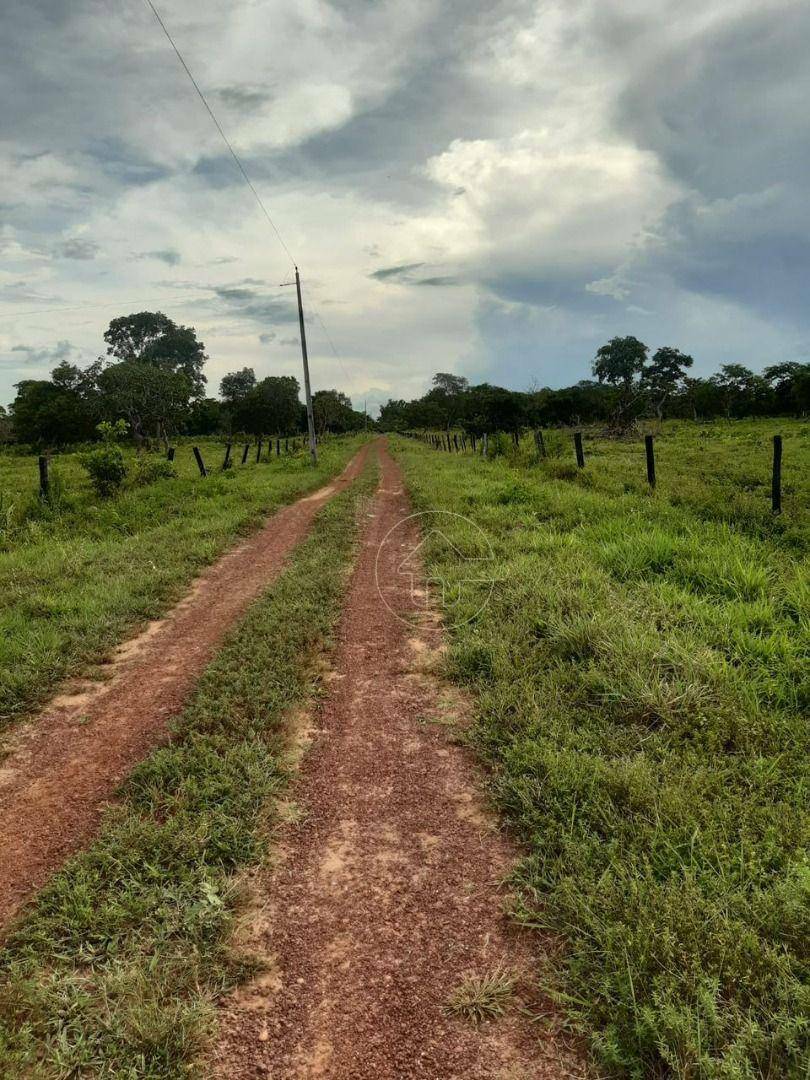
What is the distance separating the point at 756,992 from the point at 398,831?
74.6 inches

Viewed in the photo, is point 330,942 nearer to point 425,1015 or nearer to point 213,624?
point 425,1015

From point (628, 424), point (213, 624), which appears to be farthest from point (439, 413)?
point (213, 624)

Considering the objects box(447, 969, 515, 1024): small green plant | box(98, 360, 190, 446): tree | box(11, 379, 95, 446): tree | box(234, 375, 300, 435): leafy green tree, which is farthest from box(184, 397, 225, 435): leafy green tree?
box(447, 969, 515, 1024): small green plant

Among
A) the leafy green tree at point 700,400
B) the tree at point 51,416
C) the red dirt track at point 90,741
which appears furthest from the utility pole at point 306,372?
the leafy green tree at point 700,400

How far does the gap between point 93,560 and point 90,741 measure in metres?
5.79

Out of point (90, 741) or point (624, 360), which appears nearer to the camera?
point (90, 741)

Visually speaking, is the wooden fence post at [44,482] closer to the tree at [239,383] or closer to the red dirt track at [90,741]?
the red dirt track at [90,741]

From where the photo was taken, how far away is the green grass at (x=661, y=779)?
2.33 metres

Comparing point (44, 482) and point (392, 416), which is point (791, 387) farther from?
point (392, 416)

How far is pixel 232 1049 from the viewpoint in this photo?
2.28 m

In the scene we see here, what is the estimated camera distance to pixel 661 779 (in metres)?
3.68

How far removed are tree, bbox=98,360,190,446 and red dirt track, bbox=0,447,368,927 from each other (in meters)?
47.1

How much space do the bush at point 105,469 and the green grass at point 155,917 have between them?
39.4 feet

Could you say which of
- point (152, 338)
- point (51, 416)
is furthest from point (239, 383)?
point (51, 416)
